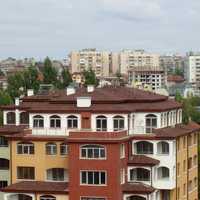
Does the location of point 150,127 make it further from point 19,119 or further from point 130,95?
point 19,119

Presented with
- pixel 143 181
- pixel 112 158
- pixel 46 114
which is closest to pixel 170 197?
pixel 143 181

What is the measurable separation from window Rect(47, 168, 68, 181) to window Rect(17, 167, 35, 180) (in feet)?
3.05

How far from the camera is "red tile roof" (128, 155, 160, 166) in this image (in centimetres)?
4781

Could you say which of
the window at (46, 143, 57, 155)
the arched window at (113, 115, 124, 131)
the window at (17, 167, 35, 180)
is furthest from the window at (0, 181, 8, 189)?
the arched window at (113, 115, 124, 131)

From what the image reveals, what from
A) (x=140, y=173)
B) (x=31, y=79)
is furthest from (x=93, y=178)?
(x=31, y=79)

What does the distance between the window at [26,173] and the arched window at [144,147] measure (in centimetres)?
612

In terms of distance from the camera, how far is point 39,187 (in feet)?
157

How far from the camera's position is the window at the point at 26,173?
48844 millimetres

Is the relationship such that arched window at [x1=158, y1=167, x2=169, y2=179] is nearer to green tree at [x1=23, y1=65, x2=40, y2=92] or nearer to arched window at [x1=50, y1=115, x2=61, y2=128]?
arched window at [x1=50, y1=115, x2=61, y2=128]

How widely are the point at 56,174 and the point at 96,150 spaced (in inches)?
145

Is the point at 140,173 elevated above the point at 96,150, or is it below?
below

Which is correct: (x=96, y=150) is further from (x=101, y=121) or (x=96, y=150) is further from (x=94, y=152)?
(x=101, y=121)

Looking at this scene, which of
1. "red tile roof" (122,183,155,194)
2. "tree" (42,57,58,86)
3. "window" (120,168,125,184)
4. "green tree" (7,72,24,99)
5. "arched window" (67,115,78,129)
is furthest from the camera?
"tree" (42,57,58,86)

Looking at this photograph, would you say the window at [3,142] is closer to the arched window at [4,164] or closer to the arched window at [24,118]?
the arched window at [4,164]
